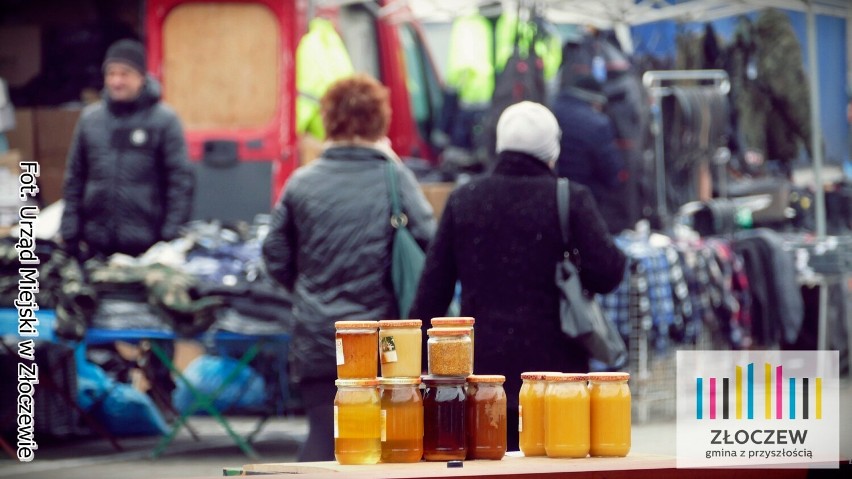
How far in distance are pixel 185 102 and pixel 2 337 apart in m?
2.92

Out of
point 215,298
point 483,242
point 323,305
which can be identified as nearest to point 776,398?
point 483,242

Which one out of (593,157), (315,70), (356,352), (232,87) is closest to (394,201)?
(356,352)

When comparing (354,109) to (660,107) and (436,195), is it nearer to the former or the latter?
(436,195)

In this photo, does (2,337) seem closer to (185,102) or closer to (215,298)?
(215,298)

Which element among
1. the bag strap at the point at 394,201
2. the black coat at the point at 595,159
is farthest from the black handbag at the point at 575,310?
the black coat at the point at 595,159

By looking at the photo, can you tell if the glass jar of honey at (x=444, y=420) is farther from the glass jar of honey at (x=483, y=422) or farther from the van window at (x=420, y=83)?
the van window at (x=420, y=83)

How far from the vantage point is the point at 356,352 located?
4.07 m

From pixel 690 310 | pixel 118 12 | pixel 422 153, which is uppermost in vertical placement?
pixel 118 12

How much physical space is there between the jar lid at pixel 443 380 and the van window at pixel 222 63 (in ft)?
23.3

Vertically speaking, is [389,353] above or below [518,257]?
below

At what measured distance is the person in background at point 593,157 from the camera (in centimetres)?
1080

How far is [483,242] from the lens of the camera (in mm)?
5801

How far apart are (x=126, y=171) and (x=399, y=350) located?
5.68 m

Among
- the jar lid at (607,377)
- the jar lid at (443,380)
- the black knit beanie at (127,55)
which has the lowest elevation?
the jar lid at (607,377)
